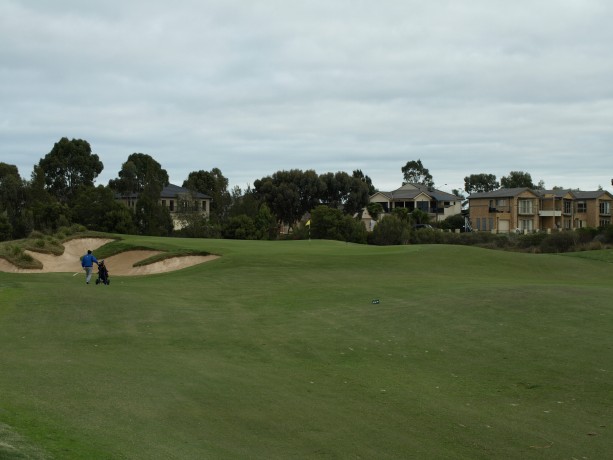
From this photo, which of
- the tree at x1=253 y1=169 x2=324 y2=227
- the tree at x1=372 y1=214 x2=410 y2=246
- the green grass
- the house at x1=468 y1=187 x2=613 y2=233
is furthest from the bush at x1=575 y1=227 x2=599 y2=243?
the tree at x1=253 y1=169 x2=324 y2=227

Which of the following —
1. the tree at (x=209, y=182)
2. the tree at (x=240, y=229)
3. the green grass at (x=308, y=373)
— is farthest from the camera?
the tree at (x=209, y=182)

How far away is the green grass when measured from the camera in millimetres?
9742

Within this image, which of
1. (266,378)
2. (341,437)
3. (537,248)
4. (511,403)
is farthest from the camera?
(537,248)

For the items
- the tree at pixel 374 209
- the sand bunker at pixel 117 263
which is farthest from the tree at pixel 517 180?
the sand bunker at pixel 117 263

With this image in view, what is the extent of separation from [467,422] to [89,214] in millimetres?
80288

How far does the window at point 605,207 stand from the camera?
120 metres

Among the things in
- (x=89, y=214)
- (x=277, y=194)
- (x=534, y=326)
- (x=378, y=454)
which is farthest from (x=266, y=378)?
(x=277, y=194)

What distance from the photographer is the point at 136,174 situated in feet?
420

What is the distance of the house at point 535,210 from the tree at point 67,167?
67527 mm

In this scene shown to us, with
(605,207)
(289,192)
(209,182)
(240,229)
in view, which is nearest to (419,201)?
(289,192)

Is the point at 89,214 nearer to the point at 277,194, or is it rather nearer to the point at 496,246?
the point at 277,194

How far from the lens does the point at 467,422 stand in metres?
11.5

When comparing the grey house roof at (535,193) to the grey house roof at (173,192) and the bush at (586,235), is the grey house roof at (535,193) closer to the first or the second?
the grey house roof at (173,192)

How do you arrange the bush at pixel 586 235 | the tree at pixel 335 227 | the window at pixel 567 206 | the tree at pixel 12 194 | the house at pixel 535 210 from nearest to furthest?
the bush at pixel 586 235 < the tree at pixel 335 227 < the tree at pixel 12 194 < the house at pixel 535 210 < the window at pixel 567 206
